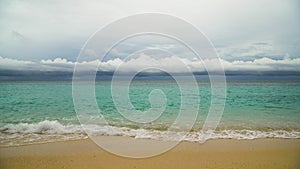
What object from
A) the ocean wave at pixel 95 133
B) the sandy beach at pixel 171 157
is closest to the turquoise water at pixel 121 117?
the ocean wave at pixel 95 133

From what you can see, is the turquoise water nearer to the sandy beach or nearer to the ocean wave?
the ocean wave

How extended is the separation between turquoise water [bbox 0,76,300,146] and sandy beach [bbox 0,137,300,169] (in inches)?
15.6

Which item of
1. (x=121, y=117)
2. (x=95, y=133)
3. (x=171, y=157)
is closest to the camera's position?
(x=171, y=157)

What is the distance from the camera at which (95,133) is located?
4195 millimetres

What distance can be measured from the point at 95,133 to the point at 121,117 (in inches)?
45.9

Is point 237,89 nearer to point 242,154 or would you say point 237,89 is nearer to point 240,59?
point 240,59

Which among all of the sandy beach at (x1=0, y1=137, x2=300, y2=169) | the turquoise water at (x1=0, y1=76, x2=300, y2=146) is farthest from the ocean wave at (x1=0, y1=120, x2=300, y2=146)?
the sandy beach at (x1=0, y1=137, x2=300, y2=169)

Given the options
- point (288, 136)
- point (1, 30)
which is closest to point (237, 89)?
point (288, 136)

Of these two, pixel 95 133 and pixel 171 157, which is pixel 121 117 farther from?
pixel 171 157

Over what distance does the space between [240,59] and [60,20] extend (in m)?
3.72

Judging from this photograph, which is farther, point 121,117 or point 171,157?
point 121,117

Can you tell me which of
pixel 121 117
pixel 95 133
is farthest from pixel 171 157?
pixel 121 117

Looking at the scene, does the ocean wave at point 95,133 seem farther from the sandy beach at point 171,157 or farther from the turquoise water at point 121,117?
the sandy beach at point 171,157

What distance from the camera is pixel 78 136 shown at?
407 cm
